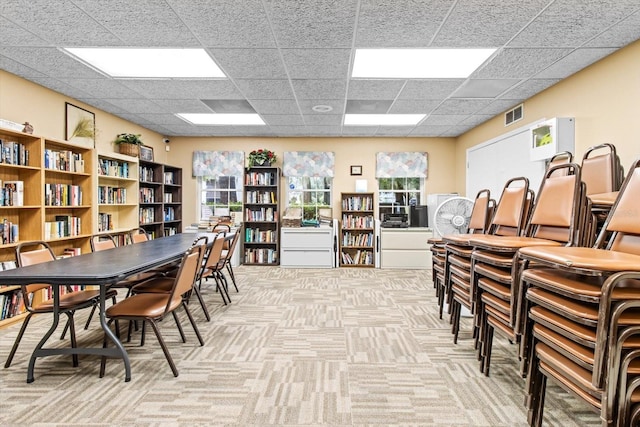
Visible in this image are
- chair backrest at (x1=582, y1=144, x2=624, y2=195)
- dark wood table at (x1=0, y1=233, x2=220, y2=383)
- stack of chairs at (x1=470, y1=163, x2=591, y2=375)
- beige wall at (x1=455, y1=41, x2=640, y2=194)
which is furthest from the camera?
beige wall at (x1=455, y1=41, x2=640, y2=194)

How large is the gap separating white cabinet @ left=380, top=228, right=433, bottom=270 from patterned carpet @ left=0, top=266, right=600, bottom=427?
2.96 m

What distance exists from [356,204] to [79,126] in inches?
190

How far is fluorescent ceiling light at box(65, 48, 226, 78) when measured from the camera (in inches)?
131

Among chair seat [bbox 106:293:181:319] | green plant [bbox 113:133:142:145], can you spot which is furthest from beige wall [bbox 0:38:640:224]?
chair seat [bbox 106:293:181:319]

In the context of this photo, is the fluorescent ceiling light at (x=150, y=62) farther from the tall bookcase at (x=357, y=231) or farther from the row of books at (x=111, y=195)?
the tall bookcase at (x=357, y=231)

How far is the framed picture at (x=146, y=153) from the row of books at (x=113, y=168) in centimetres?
39

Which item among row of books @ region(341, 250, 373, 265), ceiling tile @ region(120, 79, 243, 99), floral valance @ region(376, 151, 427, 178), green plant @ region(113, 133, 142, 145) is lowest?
row of books @ region(341, 250, 373, 265)

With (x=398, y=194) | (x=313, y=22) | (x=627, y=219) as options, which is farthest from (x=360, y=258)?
(x=627, y=219)

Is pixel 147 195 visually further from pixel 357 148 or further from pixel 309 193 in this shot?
pixel 357 148

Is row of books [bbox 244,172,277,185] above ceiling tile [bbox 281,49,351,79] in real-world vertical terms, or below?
below

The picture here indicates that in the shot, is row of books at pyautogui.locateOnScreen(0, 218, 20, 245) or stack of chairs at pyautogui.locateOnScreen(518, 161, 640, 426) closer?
stack of chairs at pyautogui.locateOnScreen(518, 161, 640, 426)

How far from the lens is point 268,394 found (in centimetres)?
223

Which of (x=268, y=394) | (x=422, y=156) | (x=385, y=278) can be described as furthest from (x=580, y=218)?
(x=422, y=156)

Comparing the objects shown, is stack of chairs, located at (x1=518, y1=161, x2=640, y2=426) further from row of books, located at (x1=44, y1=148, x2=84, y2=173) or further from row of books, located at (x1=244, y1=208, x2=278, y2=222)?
row of books, located at (x1=244, y1=208, x2=278, y2=222)
